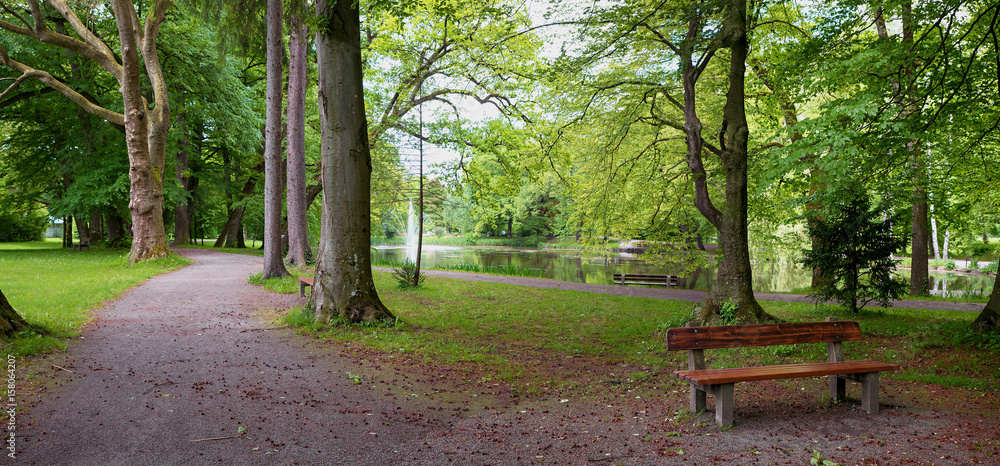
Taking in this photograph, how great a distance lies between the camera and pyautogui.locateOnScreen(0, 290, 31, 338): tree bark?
5531mm

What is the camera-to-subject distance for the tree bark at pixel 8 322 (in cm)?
553

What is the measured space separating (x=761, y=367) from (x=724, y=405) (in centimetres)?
61

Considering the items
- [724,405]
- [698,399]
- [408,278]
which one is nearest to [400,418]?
[698,399]

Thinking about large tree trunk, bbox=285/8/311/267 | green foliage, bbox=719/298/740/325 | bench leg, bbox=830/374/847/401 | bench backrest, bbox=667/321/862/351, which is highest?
large tree trunk, bbox=285/8/311/267

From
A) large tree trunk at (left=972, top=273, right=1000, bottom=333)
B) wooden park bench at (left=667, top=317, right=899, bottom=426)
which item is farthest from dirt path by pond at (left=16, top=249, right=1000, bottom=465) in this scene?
large tree trunk at (left=972, top=273, right=1000, bottom=333)

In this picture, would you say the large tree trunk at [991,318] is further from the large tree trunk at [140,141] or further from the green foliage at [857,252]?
the large tree trunk at [140,141]

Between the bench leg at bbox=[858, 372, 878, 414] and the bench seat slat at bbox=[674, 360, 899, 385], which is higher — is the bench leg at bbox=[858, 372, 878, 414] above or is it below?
below

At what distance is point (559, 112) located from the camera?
13.0 metres

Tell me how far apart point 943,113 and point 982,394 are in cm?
408

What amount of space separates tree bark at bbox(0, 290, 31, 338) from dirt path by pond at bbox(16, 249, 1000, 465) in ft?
1.68

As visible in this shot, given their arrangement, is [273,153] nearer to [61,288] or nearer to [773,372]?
[61,288]

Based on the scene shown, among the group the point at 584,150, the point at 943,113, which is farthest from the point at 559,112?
the point at 943,113

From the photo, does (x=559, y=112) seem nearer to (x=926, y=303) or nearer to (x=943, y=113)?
(x=943, y=113)

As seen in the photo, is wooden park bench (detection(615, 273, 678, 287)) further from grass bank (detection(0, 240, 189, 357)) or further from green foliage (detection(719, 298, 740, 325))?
grass bank (detection(0, 240, 189, 357))
